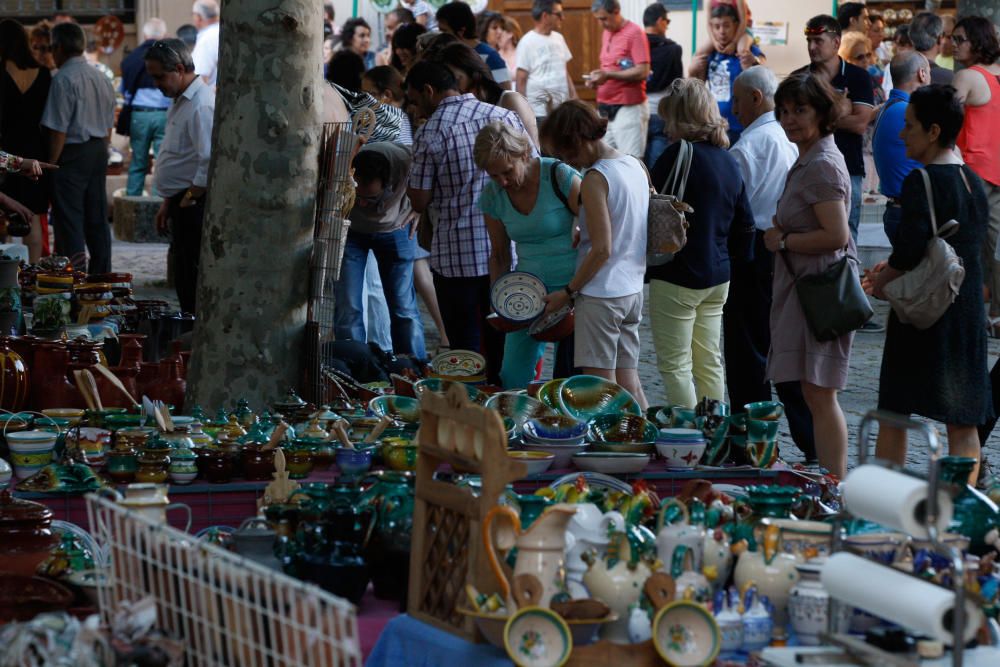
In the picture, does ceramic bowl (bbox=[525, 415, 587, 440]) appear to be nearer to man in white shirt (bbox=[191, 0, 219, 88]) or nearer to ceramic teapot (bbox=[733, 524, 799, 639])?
ceramic teapot (bbox=[733, 524, 799, 639])

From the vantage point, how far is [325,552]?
9.46 feet

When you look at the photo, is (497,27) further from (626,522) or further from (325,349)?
(626,522)

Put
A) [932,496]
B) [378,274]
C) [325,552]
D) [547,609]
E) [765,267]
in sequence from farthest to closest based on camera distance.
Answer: [378,274] < [765,267] < [325,552] < [547,609] < [932,496]

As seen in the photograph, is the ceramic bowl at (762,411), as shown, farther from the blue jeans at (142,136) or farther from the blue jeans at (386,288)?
the blue jeans at (142,136)

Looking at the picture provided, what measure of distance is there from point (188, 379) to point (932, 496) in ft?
11.0

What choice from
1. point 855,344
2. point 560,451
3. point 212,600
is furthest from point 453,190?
point 212,600

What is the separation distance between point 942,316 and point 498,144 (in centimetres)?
160

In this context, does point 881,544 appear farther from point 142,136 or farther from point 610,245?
point 142,136

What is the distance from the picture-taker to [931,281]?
4.45 m

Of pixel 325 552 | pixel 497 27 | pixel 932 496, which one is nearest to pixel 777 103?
pixel 325 552

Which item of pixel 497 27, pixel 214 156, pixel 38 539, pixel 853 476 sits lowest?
pixel 38 539

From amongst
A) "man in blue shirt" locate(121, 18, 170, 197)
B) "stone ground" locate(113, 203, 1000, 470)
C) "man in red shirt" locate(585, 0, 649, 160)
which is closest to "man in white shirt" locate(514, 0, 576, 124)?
"man in red shirt" locate(585, 0, 649, 160)

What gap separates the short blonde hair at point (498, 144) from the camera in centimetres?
521

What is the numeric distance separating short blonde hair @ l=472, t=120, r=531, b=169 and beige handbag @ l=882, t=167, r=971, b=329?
1397 mm
